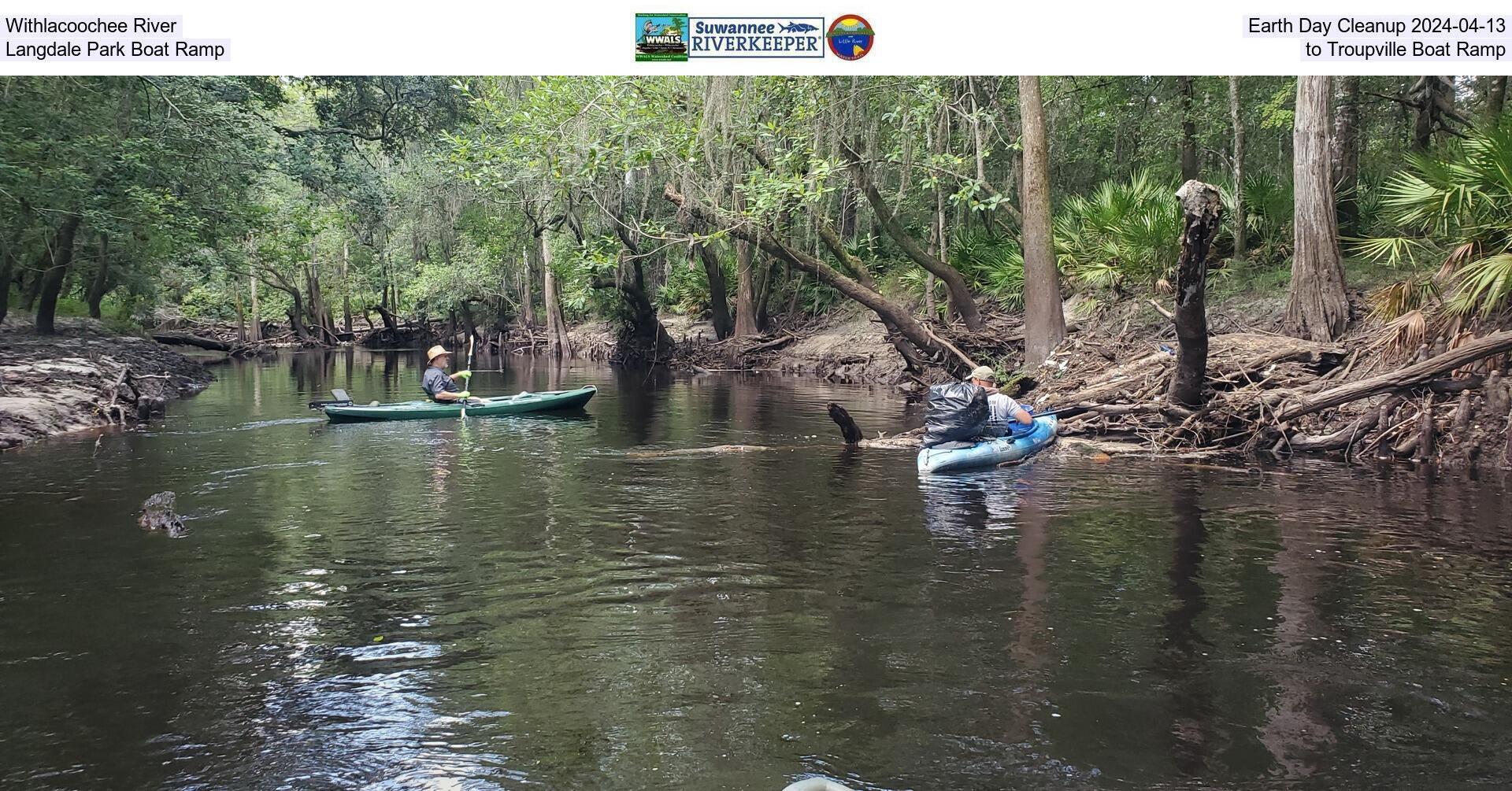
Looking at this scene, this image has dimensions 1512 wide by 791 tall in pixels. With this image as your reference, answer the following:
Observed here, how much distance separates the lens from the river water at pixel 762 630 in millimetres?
5059

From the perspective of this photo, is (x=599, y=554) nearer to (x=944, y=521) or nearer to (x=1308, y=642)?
(x=944, y=521)

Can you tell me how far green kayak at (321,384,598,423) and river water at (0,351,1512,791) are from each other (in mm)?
5517

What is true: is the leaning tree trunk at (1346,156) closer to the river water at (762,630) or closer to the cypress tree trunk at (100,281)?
the river water at (762,630)

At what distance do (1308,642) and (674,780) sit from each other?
3.92 metres

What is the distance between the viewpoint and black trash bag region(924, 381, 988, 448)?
1281 cm

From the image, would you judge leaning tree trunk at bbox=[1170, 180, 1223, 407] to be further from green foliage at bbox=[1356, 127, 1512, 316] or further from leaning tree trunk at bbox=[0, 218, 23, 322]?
leaning tree trunk at bbox=[0, 218, 23, 322]

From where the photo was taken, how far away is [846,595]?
774 cm

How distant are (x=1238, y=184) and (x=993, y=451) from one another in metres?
8.16

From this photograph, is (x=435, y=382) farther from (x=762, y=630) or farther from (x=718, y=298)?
(x=718, y=298)

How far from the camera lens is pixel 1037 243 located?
18.3m

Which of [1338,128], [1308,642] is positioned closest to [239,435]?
[1308,642]

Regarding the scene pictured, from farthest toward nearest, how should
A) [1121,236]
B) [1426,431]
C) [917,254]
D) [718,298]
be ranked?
[718,298] < [917,254] < [1121,236] < [1426,431]
